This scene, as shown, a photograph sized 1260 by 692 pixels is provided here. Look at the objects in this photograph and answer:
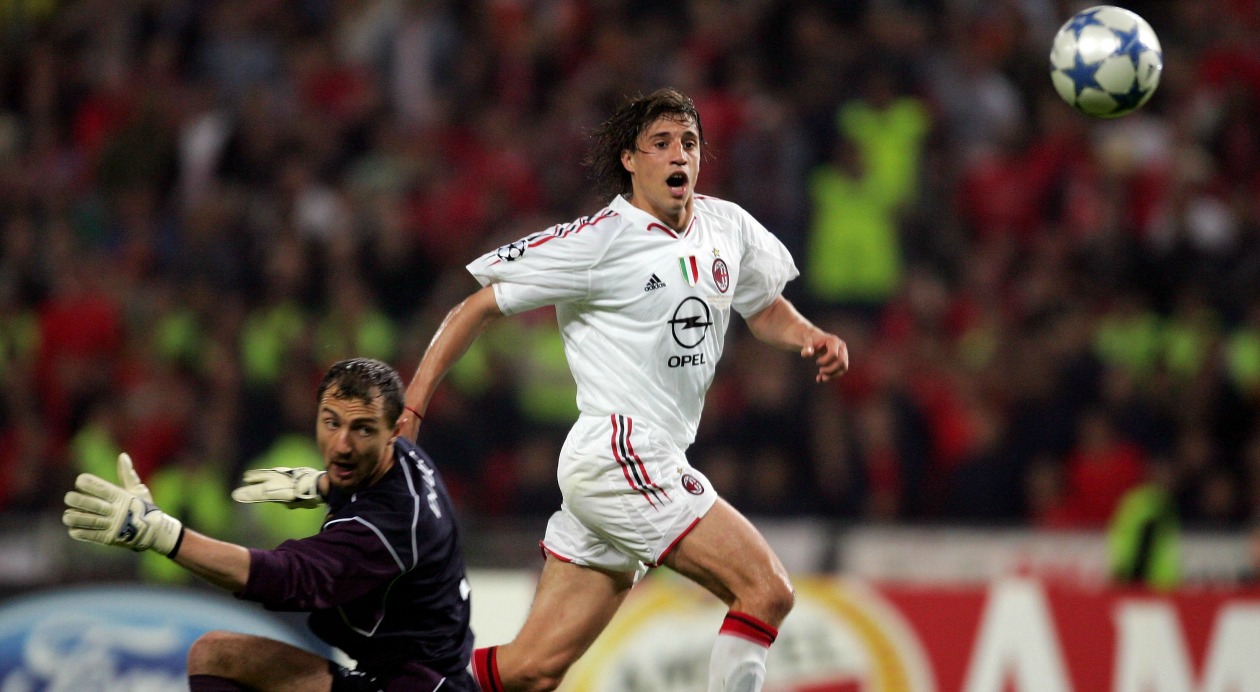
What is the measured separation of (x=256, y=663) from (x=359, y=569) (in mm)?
475

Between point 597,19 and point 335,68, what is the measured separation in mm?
2248

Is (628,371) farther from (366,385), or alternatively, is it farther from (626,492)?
(366,385)

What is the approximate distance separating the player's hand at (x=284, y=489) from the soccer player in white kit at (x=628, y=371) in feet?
1.18

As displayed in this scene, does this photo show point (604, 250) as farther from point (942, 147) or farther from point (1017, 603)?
point (942, 147)

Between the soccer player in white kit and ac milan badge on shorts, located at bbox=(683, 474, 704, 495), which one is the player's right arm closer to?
the soccer player in white kit

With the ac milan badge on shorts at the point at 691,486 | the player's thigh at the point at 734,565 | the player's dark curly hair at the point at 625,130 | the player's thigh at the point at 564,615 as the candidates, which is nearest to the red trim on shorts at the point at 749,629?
the player's thigh at the point at 734,565

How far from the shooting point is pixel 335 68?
541 inches

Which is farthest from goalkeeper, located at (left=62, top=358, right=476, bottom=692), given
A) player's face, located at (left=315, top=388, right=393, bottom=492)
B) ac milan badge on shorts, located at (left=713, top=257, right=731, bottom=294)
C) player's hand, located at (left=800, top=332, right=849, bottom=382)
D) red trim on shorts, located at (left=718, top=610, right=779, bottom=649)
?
player's hand, located at (left=800, top=332, right=849, bottom=382)

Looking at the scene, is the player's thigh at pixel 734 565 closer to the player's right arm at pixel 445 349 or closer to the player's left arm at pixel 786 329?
the player's left arm at pixel 786 329

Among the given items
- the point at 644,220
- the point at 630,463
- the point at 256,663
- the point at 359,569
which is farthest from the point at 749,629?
the point at 256,663

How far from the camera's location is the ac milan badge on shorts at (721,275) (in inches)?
221

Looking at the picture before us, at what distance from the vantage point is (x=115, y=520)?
4.38 metres

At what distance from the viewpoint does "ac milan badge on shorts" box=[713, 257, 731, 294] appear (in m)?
5.62

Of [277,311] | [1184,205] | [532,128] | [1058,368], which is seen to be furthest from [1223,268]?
[277,311]
